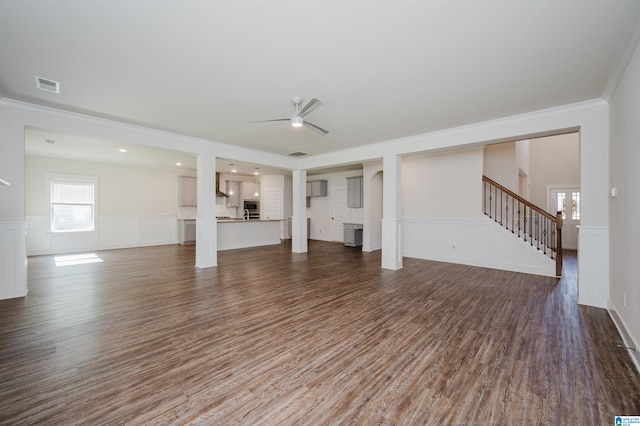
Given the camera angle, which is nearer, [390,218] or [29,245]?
[390,218]

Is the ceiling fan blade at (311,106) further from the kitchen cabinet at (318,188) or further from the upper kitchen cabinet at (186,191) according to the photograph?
the upper kitchen cabinet at (186,191)

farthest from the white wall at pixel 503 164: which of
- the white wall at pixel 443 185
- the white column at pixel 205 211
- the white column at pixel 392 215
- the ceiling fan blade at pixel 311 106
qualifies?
the white column at pixel 205 211

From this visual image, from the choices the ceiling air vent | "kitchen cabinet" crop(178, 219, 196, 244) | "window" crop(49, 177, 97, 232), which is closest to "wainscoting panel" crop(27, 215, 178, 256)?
"window" crop(49, 177, 97, 232)

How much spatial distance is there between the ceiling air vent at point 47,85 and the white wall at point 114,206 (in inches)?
196

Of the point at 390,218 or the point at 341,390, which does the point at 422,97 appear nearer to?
the point at 390,218

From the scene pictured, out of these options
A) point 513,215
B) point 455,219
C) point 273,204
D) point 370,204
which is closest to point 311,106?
point 455,219

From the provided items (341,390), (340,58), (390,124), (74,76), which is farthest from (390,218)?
(74,76)

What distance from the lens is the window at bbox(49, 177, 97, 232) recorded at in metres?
7.09

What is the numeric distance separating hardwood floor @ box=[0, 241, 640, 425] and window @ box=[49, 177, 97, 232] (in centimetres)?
395

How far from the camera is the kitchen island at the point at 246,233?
7973 millimetres

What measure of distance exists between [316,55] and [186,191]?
8.28 metres

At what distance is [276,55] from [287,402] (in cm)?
279

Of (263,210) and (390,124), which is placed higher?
(390,124)

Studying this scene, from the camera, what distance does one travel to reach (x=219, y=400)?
1.68 metres
